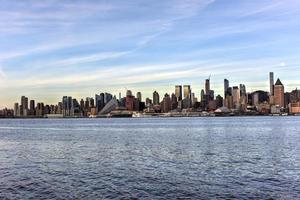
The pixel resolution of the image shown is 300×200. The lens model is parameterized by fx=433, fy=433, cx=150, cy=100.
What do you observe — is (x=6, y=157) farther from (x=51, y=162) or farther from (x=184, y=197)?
(x=184, y=197)

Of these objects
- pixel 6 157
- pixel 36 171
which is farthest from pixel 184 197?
pixel 6 157

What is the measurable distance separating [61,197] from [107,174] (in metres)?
12.7

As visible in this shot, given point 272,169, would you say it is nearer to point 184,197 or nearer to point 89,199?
point 184,197

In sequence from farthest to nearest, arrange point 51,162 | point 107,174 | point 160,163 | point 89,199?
point 51,162 → point 160,163 → point 107,174 → point 89,199

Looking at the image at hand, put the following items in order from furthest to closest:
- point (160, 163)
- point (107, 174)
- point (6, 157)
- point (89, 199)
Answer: point (6, 157), point (160, 163), point (107, 174), point (89, 199)

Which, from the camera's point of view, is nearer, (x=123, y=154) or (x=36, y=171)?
(x=36, y=171)

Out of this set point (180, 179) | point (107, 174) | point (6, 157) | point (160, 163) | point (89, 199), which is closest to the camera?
point (89, 199)

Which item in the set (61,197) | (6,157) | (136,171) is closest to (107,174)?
(136,171)

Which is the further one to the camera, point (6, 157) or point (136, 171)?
point (6, 157)

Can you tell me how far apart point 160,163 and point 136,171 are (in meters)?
7.75

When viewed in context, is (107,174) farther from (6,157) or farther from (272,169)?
(6,157)

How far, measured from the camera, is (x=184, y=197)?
38344 mm

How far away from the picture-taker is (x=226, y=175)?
48906mm

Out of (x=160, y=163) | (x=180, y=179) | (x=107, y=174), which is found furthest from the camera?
(x=160, y=163)
